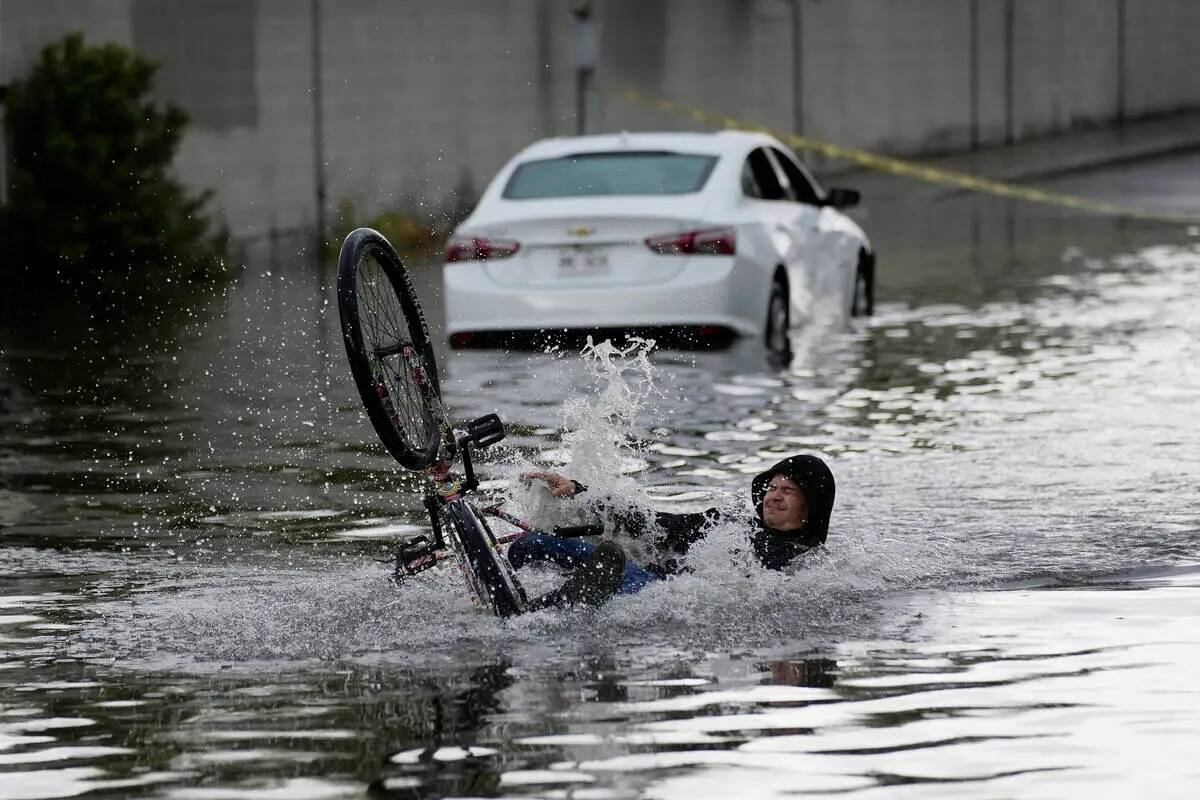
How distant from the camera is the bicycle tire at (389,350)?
25.6 feet

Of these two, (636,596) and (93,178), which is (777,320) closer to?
(93,178)

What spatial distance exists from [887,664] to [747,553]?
3.13 feet

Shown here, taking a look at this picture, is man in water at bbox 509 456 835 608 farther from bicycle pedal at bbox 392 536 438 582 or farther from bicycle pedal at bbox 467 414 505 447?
bicycle pedal at bbox 392 536 438 582

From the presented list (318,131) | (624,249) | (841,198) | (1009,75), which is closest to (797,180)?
(841,198)

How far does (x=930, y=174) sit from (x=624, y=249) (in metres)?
17.4

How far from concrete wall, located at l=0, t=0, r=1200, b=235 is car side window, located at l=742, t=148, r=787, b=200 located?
692 centimetres

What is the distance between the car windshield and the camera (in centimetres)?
1677

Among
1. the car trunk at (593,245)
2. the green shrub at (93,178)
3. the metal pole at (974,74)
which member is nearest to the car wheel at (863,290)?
the car trunk at (593,245)

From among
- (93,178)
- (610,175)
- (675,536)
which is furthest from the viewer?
(93,178)

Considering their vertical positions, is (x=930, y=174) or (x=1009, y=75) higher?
(x=1009, y=75)

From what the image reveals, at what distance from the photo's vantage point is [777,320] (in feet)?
55.8

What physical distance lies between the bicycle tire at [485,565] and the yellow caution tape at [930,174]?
20354 mm

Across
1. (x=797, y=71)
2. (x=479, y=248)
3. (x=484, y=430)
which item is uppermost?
(x=797, y=71)

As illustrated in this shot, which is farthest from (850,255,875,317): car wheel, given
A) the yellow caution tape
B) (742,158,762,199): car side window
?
the yellow caution tape
